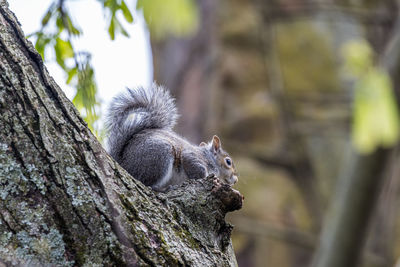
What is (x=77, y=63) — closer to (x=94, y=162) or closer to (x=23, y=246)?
(x=94, y=162)

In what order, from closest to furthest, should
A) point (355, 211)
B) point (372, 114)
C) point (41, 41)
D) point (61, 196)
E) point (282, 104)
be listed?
point (61, 196), point (372, 114), point (41, 41), point (355, 211), point (282, 104)

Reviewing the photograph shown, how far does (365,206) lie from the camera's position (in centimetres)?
337

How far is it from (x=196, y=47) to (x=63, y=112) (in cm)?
530

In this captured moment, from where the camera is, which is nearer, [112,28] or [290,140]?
[112,28]

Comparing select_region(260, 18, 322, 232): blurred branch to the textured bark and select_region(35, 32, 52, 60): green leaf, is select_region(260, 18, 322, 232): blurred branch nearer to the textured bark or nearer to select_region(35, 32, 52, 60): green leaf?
select_region(35, 32, 52, 60): green leaf

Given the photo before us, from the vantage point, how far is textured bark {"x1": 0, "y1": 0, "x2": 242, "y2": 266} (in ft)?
4.66

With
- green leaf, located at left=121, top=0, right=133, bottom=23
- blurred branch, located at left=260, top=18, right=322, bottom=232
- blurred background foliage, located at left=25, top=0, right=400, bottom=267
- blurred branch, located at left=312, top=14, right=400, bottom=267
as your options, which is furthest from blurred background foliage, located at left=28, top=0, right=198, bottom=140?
blurred branch, located at left=260, top=18, right=322, bottom=232

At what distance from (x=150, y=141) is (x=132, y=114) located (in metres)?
0.18

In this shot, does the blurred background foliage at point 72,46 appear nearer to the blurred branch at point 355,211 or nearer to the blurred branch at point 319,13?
the blurred branch at point 355,211

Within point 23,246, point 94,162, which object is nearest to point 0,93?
point 94,162

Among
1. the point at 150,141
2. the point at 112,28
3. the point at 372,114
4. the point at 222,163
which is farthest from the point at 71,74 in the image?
the point at 222,163

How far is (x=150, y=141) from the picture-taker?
2596mm

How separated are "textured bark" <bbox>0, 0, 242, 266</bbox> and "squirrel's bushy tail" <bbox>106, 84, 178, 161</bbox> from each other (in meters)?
0.94

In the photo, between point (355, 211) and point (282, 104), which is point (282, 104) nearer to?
point (282, 104)
